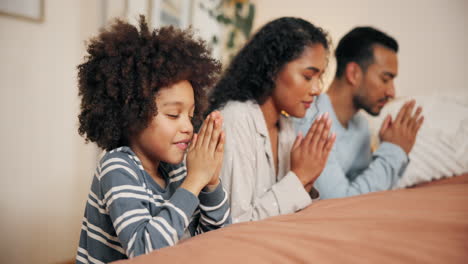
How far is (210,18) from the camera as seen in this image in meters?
2.77

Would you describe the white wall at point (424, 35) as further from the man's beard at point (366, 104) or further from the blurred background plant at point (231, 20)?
the blurred background plant at point (231, 20)

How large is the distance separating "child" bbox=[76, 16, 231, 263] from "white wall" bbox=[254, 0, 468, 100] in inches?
62.2

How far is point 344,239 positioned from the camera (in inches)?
26.3

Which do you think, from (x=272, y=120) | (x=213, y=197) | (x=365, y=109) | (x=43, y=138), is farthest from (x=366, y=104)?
(x=43, y=138)

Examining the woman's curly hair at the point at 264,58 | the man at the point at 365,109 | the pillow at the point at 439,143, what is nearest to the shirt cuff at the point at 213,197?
the woman's curly hair at the point at 264,58

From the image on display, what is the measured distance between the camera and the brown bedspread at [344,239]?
61 centimetres

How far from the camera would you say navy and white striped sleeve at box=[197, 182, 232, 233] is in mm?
896

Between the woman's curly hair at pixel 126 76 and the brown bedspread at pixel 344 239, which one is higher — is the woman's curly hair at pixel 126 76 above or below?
above

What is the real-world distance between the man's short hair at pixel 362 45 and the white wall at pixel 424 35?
1.43ft

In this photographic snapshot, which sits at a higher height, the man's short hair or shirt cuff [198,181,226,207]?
the man's short hair

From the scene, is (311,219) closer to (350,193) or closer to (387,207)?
(387,207)

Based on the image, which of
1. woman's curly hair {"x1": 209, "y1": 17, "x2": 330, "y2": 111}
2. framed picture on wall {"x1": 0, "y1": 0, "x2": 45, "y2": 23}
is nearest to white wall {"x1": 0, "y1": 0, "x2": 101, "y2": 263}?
framed picture on wall {"x1": 0, "y1": 0, "x2": 45, "y2": 23}

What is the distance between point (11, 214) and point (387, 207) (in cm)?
152

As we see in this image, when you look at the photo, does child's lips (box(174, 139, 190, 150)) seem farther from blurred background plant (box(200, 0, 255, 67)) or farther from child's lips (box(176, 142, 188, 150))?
blurred background plant (box(200, 0, 255, 67))
